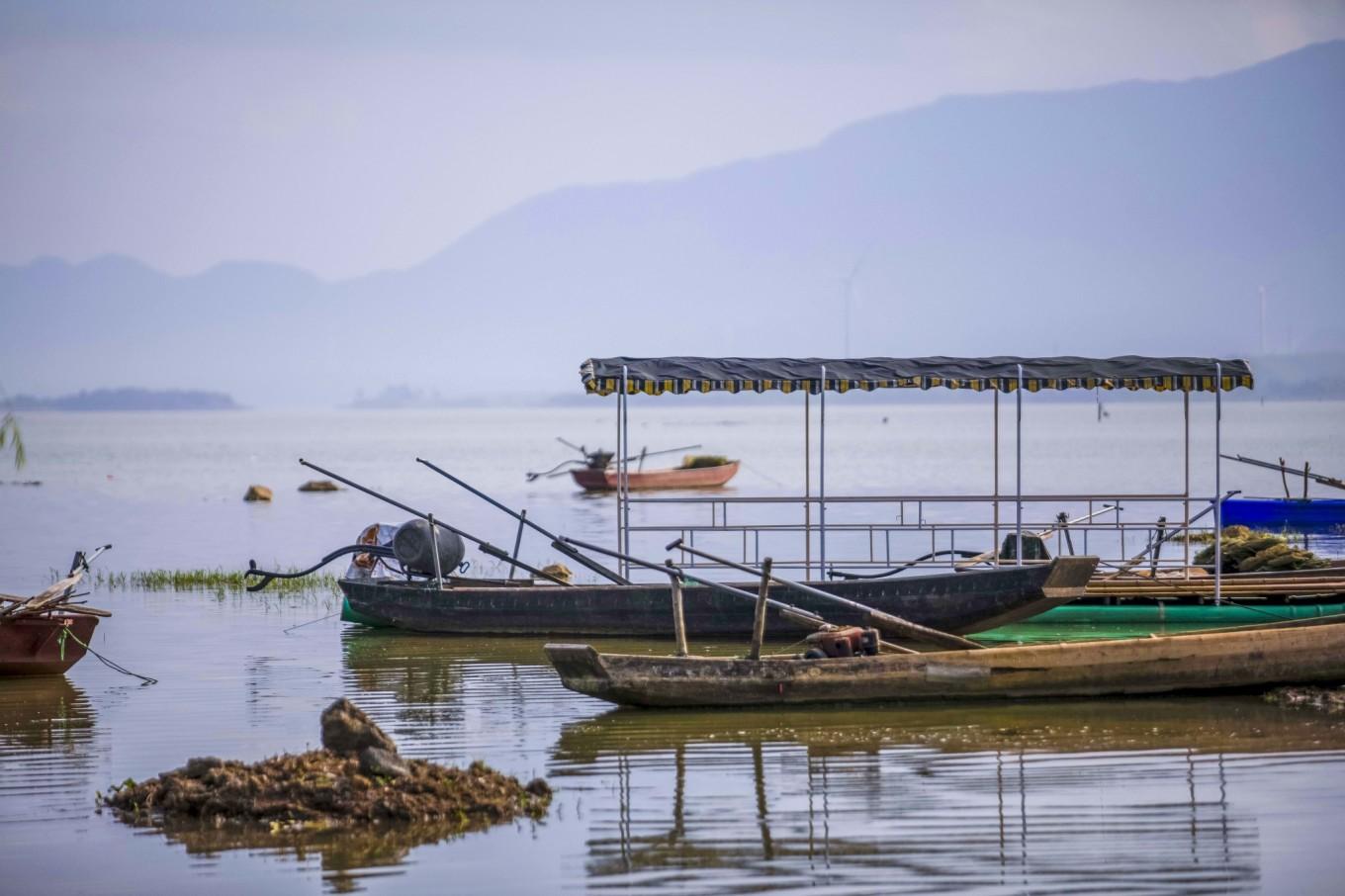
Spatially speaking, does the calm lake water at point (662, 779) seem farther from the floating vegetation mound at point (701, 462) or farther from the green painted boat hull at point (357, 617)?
the floating vegetation mound at point (701, 462)

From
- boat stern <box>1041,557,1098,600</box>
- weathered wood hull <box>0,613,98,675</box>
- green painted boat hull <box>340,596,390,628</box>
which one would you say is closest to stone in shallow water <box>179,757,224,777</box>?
weathered wood hull <box>0,613,98,675</box>

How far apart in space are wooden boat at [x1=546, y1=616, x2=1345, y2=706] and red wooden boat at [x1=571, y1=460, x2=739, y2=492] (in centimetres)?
3573

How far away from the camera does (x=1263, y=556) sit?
20.8m

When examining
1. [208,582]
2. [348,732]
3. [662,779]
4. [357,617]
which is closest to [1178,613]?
[662,779]

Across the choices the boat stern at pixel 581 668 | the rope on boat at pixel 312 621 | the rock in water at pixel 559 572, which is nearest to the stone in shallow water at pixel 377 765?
the boat stern at pixel 581 668

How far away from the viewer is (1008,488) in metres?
64.1

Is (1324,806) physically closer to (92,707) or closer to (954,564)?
(954,564)

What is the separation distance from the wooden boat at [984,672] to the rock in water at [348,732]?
9.05 feet

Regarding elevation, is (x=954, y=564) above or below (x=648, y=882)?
above

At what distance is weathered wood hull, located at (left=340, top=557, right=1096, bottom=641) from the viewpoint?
17578 millimetres

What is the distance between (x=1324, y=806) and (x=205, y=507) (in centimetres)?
4811

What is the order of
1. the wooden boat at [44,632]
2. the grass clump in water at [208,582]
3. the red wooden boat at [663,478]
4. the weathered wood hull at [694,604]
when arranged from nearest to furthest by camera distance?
the wooden boat at [44,632] < the weathered wood hull at [694,604] < the grass clump in water at [208,582] < the red wooden boat at [663,478]

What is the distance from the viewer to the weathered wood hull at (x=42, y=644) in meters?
16.7

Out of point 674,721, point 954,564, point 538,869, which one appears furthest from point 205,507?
point 538,869
